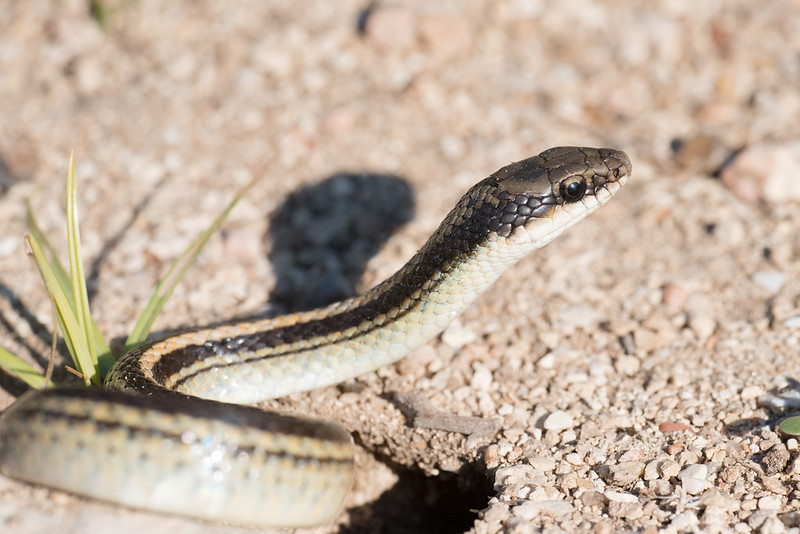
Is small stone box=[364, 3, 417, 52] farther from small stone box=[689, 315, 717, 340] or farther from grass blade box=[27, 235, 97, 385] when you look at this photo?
grass blade box=[27, 235, 97, 385]

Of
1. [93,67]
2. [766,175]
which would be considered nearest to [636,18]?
[766,175]

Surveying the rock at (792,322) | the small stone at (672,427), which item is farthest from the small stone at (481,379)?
the rock at (792,322)

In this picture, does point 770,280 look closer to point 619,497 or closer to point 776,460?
point 776,460

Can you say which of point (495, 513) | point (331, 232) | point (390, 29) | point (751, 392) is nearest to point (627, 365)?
point (751, 392)

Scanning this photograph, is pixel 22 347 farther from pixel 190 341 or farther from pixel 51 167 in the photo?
pixel 51 167

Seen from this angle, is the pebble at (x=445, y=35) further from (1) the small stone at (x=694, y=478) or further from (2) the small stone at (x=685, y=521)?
(2) the small stone at (x=685, y=521)

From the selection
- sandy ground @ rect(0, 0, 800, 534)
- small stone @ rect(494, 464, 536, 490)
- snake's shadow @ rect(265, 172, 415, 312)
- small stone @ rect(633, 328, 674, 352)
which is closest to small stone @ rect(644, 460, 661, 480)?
sandy ground @ rect(0, 0, 800, 534)
